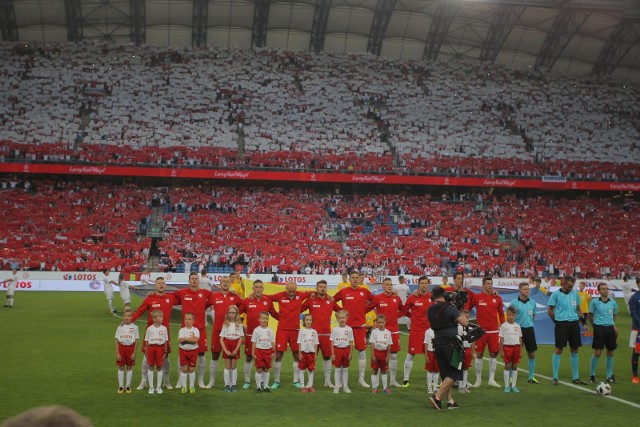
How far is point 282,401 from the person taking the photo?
12.3 metres

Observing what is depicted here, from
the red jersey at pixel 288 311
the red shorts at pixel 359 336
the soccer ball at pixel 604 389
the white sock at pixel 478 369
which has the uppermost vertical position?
the red jersey at pixel 288 311

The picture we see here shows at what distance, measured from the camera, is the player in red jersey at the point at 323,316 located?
45.3 feet

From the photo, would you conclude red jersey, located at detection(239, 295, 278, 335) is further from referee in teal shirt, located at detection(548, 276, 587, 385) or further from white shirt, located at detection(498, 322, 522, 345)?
referee in teal shirt, located at detection(548, 276, 587, 385)

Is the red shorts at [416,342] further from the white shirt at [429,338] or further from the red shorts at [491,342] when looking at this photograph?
the red shorts at [491,342]

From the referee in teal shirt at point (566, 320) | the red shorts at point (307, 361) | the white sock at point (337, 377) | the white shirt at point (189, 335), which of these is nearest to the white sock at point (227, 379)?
the white shirt at point (189, 335)

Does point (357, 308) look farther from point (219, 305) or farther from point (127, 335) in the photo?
point (127, 335)

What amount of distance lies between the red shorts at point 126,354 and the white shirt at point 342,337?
385cm

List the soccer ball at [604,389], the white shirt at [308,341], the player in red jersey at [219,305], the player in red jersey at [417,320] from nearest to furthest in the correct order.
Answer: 1. the soccer ball at [604,389]
2. the white shirt at [308,341]
3. the player in red jersey at [219,305]
4. the player in red jersey at [417,320]

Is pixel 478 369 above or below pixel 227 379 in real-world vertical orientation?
above

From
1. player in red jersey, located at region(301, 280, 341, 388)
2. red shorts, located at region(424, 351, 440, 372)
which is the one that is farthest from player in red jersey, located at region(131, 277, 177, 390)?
red shorts, located at region(424, 351, 440, 372)

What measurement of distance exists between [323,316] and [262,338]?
152 cm

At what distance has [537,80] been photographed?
59.3m

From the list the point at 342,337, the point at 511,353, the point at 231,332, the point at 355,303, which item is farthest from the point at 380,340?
the point at 231,332

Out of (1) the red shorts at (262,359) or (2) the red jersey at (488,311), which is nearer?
(1) the red shorts at (262,359)
